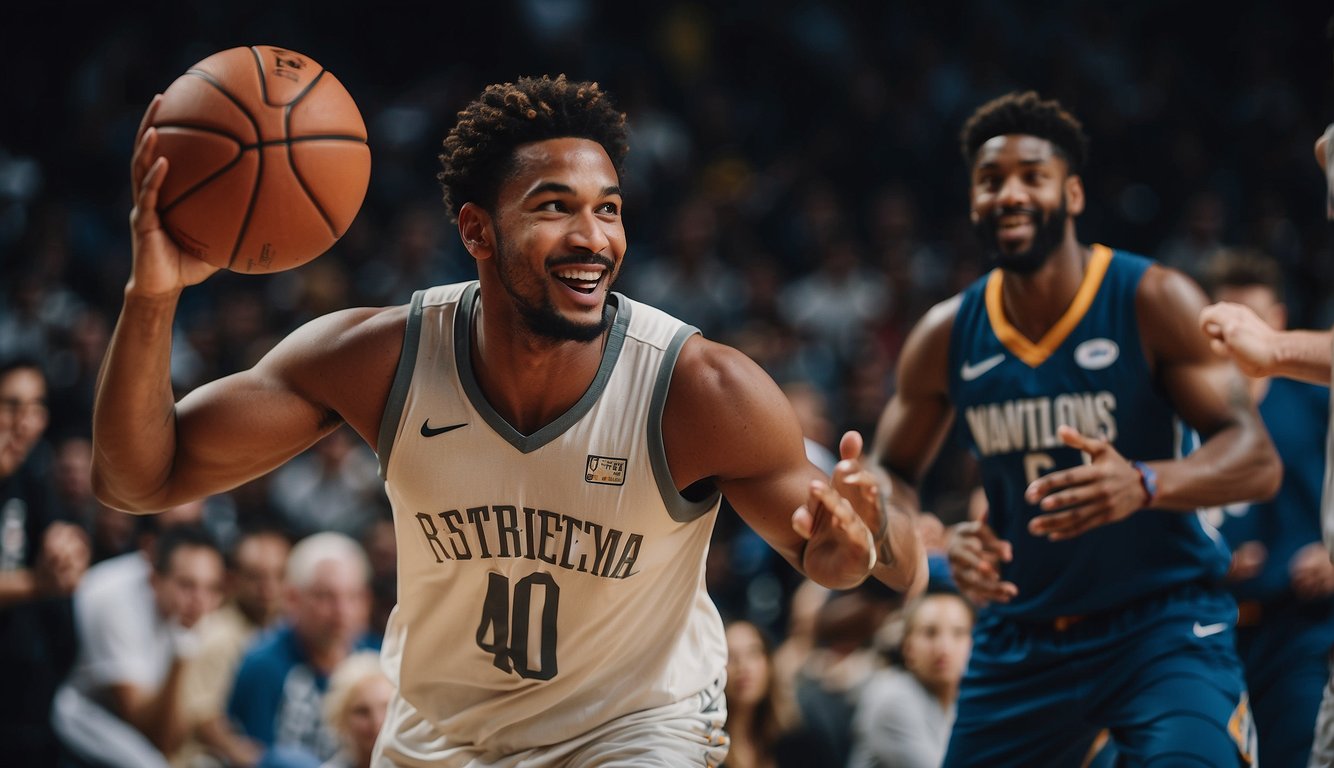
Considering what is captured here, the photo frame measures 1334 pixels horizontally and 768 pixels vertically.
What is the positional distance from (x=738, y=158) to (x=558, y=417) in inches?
367

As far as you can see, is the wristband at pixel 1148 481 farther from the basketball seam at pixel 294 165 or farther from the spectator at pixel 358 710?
the spectator at pixel 358 710

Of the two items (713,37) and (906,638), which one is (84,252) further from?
(906,638)

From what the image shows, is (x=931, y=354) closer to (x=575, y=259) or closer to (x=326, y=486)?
(x=575, y=259)

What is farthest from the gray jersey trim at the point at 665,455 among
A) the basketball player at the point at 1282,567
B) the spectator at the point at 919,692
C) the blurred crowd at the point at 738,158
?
the blurred crowd at the point at 738,158

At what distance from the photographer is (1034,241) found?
4523mm

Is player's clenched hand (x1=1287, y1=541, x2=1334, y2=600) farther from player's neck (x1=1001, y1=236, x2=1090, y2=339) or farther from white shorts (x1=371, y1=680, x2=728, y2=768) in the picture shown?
white shorts (x1=371, y1=680, x2=728, y2=768)

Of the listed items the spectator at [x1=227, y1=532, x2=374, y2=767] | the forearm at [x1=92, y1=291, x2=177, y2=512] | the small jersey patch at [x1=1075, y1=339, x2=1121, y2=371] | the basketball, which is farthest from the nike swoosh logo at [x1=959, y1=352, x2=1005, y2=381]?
the spectator at [x1=227, y1=532, x2=374, y2=767]

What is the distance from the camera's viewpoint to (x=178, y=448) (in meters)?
3.49

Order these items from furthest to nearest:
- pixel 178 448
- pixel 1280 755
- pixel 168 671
Result: pixel 168 671 → pixel 1280 755 → pixel 178 448

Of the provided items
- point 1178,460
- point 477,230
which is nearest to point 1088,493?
point 1178,460

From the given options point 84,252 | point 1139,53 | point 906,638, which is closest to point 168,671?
point 906,638

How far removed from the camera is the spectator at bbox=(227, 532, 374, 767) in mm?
6527

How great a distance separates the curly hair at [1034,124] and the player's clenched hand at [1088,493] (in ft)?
4.02

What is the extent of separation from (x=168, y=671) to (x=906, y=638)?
3679mm
